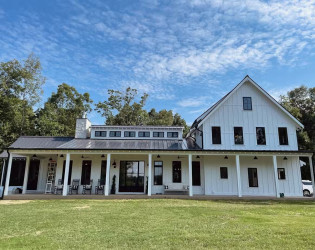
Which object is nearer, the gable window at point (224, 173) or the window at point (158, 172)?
the gable window at point (224, 173)

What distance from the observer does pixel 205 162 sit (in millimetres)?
15891

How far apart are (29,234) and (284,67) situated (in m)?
15.1

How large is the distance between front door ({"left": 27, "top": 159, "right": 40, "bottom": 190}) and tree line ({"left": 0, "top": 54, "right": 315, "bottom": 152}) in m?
9.12

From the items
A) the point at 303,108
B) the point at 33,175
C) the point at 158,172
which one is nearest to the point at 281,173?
the point at 158,172

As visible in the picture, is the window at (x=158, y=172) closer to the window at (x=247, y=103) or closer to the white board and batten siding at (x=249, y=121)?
the white board and batten siding at (x=249, y=121)

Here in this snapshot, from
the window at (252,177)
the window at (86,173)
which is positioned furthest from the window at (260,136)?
the window at (86,173)

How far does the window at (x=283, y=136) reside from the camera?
52.9 feet

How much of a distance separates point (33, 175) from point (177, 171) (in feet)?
34.1

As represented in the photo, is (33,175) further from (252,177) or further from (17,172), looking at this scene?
(252,177)

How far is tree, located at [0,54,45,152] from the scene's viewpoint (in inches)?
965

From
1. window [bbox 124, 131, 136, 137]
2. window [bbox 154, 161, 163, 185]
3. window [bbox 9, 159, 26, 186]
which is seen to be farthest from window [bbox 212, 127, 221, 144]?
window [bbox 9, 159, 26, 186]

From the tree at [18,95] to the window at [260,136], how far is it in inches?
931

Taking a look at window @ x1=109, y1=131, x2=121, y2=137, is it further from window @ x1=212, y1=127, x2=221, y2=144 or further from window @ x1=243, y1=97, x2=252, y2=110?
window @ x1=243, y1=97, x2=252, y2=110

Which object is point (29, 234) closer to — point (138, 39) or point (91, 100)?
point (138, 39)
